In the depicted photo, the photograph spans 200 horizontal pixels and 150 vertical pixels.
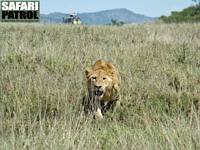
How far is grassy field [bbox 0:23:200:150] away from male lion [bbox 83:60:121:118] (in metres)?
0.15

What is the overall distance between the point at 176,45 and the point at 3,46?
12.3ft

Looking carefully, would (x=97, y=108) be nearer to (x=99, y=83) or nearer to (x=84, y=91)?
(x=99, y=83)

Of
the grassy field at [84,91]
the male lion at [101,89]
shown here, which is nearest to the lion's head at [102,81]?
the male lion at [101,89]

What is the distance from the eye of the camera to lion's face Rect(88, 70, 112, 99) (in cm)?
536

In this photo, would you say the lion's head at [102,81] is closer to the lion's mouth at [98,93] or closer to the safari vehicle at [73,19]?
the lion's mouth at [98,93]

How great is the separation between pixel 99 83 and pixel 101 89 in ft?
0.24

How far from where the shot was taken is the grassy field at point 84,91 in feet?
12.9

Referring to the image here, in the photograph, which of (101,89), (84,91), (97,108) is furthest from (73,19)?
(101,89)

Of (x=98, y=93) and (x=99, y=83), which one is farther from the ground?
(x=99, y=83)

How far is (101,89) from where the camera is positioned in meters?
5.36

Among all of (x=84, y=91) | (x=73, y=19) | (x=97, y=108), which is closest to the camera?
(x=97, y=108)

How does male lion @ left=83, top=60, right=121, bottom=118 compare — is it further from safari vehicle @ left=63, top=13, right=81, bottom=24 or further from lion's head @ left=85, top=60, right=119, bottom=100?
safari vehicle @ left=63, top=13, right=81, bottom=24

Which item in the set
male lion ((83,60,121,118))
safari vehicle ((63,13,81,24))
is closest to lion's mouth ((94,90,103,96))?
male lion ((83,60,121,118))

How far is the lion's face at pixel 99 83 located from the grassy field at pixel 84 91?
12.0 inches
